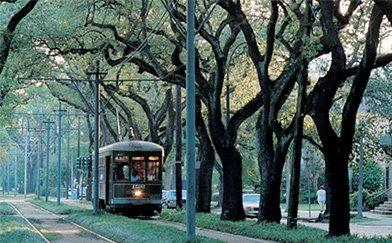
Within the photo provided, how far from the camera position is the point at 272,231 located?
89.7ft

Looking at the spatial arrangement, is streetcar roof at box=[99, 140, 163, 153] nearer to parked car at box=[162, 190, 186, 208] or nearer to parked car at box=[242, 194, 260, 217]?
parked car at box=[242, 194, 260, 217]

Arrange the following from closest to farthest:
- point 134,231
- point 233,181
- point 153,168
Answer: point 134,231 < point 233,181 < point 153,168

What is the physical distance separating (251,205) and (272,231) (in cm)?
2523

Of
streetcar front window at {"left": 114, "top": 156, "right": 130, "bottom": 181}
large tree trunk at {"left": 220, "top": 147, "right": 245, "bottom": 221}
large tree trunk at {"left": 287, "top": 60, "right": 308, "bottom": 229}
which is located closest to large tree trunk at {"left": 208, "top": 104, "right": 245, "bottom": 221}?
large tree trunk at {"left": 220, "top": 147, "right": 245, "bottom": 221}

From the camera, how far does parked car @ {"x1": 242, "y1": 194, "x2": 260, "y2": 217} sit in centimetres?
5031

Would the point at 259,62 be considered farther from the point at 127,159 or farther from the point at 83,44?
the point at 127,159

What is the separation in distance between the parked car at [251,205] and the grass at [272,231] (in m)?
13.3

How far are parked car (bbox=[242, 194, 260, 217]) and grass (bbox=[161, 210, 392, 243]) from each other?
13348 mm

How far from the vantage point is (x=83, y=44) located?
126 feet

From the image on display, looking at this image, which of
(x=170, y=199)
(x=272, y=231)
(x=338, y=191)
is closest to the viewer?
(x=338, y=191)

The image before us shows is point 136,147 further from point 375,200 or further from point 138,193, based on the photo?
point 375,200

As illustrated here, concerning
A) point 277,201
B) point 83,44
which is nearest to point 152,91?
point 83,44

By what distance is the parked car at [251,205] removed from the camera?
50.3 meters

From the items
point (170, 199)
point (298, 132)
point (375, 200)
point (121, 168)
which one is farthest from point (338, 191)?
point (170, 199)
